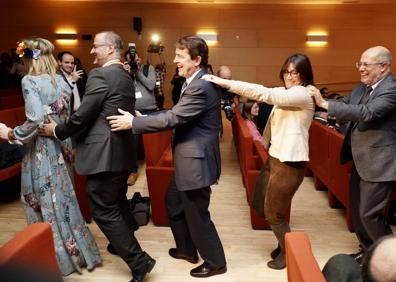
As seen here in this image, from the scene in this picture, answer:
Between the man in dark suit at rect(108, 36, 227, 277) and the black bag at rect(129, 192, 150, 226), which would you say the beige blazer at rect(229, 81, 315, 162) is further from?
the black bag at rect(129, 192, 150, 226)

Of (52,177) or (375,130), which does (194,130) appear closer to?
(52,177)

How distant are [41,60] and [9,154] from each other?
179 cm

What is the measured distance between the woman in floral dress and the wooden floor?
208 millimetres

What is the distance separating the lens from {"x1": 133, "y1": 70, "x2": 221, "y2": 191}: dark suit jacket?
2.08 m

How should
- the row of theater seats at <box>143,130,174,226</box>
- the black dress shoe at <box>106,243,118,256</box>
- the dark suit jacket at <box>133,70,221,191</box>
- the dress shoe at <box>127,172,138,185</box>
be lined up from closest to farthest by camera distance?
the dark suit jacket at <box>133,70,221,191</box>, the black dress shoe at <box>106,243,118,256</box>, the row of theater seats at <box>143,130,174,226</box>, the dress shoe at <box>127,172,138,185</box>

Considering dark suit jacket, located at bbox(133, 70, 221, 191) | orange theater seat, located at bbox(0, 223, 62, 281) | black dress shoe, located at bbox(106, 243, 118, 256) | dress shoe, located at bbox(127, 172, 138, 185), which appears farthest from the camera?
dress shoe, located at bbox(127, 172, 138, 185)

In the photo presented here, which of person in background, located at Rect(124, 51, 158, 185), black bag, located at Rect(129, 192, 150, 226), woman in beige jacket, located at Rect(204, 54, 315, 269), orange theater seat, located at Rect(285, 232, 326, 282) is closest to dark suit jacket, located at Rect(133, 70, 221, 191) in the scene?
woman in beige jacket, located at Rect(204, 54, 315, 269)

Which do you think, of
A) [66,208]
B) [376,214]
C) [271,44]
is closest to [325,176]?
[376,214]

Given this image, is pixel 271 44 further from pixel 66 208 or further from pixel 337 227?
pixel 66 208

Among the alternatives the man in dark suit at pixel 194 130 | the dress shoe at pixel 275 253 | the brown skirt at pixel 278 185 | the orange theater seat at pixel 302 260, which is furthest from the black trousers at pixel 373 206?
the orange theater seat at pixel 302 260

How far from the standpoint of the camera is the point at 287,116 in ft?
7.34

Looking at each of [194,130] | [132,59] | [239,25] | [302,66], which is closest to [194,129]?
[194,130]

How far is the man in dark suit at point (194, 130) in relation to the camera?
6.83 feet

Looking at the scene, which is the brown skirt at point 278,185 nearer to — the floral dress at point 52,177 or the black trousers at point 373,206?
the black trousers at point 373,206
